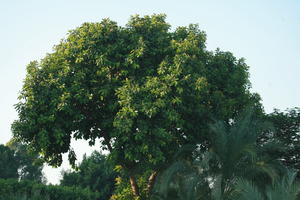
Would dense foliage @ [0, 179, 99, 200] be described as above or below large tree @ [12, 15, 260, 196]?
below

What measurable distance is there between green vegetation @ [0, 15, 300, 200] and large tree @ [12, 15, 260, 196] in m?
0.04

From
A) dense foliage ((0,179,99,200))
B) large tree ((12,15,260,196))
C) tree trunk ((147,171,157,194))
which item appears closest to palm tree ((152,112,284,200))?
large tree ((12,15,260,196))

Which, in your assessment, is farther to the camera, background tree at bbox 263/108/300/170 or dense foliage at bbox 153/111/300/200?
background tree at bbox 263/108/300/170

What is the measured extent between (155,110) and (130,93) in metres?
1.28

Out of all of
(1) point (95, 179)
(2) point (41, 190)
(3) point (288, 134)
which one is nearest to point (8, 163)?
(1) point (95, 179)

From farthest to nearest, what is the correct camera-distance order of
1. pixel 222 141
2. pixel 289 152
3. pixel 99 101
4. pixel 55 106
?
pixel 289 152, pixel 99 101, pixel 55 106, pixel 222 141

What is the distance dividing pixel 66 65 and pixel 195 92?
17.6ft

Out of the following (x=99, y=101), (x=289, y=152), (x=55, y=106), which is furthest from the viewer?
(x=289, y=152)

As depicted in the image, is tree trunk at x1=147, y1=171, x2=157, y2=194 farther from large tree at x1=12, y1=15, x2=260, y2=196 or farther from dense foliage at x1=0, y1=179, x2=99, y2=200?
dense foliage at x1=0, y1=179, x2=99, y2=200

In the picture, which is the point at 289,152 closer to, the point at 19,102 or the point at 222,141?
the point at 222,141

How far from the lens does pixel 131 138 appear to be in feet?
49.6

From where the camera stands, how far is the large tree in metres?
14.9

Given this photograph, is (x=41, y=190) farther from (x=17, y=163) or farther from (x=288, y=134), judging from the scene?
(x=17, y=163)

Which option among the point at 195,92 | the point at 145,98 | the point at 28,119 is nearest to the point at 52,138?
the point at 28,119
